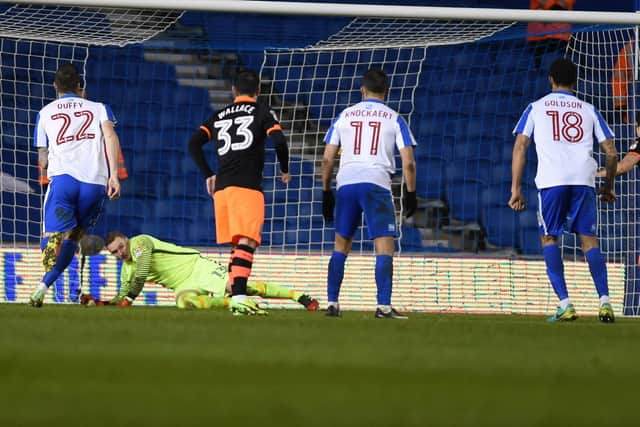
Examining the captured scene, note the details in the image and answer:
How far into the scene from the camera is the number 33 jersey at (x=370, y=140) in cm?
790

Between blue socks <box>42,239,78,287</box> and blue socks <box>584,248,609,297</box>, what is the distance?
3.55 m

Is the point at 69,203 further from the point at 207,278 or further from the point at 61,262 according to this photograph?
the point at 207,278

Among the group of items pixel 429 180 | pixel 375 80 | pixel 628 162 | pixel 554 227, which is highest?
pixel 429 180

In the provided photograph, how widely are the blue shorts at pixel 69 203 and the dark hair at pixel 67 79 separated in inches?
25.1

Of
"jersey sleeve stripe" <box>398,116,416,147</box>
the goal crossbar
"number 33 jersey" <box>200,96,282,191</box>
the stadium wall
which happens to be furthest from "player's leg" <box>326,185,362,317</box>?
the stadium wall

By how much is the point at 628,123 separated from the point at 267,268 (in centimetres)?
380

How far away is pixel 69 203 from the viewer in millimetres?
8375

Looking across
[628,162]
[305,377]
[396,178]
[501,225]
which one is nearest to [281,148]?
Result: [628,162]

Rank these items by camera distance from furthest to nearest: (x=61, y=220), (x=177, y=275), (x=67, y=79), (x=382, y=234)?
(x=177, y=275)
(x=67, y=79)
(x=61, y=220)
(x=382, y=234)

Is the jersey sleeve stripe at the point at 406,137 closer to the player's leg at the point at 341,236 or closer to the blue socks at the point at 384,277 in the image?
the player's leg at the point at 341,236

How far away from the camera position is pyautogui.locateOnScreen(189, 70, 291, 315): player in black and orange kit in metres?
7.41

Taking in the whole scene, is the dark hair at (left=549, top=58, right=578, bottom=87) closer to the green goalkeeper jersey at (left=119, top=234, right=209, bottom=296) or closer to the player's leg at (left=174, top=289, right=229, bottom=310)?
the player's leg at (left=174, top=289, right=229, bottom=310)

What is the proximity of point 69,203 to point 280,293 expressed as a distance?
1.87m

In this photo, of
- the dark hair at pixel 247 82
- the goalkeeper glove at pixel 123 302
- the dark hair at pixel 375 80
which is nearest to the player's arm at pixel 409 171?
the dark hair at pixel 375 80
